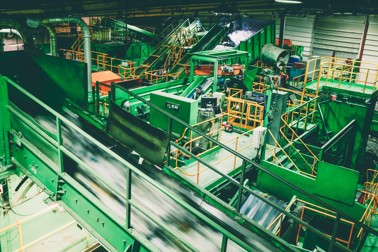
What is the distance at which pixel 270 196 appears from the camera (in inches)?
381

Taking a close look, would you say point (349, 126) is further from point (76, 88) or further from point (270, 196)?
point (76, 88)

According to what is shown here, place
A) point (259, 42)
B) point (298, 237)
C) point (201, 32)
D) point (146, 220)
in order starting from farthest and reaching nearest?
point (201, 32), point (259, 42), point (298, 237), point (146, 220)

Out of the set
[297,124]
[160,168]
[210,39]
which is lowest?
[297,124]

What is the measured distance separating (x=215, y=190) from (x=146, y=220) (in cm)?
490

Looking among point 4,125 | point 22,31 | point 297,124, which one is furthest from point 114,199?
point 297,124

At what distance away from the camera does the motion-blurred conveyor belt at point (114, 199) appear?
4078mm

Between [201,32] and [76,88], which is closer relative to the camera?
[76,88]

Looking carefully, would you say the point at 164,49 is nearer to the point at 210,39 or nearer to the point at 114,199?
the point at 210,39

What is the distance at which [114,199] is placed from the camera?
15.2 ft

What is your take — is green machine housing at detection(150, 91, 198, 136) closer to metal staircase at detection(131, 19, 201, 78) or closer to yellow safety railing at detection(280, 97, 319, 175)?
yellow safety railing at detection(280, 97, 319, 175)

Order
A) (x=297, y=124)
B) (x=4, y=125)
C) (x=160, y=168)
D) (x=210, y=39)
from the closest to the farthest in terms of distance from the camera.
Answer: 1. (x=4, y=125)
2. (x=160, y=168)
3. (x=297, y=124)
4. (x=210, y=39)

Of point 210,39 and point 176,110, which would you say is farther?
point 210,39

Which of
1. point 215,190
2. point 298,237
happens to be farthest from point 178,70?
point 298,237

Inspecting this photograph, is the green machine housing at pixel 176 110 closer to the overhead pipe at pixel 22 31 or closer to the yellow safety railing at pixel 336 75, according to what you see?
the overhead pipe at pixel 22 31
